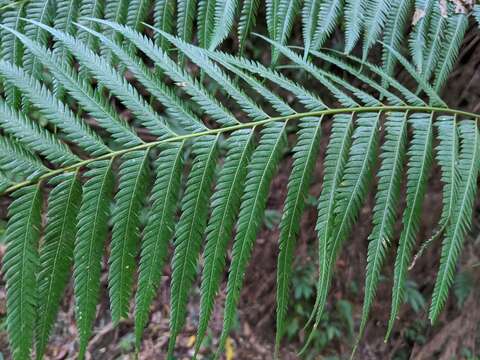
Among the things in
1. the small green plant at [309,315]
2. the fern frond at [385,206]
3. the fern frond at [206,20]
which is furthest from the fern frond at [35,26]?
the small green plant at [309,315]

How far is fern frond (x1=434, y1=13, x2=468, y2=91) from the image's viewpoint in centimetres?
114

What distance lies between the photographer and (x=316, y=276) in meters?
2.39

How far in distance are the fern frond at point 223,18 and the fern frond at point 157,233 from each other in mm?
426

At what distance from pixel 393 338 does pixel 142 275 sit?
6.44ft

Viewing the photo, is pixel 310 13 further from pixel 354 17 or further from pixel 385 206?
pixel 385 206

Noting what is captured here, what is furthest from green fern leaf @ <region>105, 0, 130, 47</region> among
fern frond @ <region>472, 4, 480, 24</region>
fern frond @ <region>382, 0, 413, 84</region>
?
fern frond @ <region>472, 4, 480, 24</region>

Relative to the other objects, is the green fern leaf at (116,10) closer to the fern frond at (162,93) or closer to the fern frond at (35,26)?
the fern frond at (35,26)

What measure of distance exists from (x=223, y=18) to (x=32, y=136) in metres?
0.57

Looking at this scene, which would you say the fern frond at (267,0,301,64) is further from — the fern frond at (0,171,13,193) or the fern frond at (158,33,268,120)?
the fern frond at (0,171,13,193)

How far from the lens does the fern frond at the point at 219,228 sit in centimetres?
83

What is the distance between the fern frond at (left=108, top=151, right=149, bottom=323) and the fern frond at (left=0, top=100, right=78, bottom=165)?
0.10m

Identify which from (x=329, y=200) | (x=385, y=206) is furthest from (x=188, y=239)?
(x=385, y=206)

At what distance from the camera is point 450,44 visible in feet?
3.79

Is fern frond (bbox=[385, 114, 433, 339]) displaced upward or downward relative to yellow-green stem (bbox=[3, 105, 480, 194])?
downward
